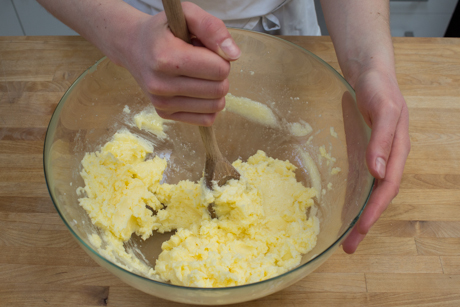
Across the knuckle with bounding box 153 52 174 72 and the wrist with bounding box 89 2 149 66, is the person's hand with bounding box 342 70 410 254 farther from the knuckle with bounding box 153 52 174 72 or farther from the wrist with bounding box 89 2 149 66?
the wrist with bounding box 89 2 149 66

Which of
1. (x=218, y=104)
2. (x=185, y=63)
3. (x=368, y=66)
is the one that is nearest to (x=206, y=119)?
(x=218, y=104)

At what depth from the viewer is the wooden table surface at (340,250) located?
0.91 meters

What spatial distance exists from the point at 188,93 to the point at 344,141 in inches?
18.9

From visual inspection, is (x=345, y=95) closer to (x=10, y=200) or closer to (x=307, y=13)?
(x=307, y=13)

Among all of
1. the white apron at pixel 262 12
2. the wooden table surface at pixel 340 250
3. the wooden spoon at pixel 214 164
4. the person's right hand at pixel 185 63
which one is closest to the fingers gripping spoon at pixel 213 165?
the wooden spoon at pixel 214 164

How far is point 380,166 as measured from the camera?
2.54 feet

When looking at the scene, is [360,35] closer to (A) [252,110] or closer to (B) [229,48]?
(A) [252,110]

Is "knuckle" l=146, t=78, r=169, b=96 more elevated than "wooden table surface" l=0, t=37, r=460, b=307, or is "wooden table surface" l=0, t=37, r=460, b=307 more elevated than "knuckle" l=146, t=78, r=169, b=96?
"knuckle" l=146, t=78, r=169, b=96

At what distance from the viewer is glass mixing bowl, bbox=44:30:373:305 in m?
0.86

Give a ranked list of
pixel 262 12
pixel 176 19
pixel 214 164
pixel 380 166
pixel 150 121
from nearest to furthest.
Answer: pixel 176 19
pixel 380 166
pixel 214 164
pixel 150 121
pixel 262 12

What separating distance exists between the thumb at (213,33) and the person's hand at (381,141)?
367mm

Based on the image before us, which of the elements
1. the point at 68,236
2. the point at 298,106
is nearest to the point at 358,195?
the point at 298,106

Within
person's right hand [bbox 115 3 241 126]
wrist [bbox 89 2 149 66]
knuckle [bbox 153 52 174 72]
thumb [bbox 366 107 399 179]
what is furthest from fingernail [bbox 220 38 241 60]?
thumb [bbox 366 107 399 179]

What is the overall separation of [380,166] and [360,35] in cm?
50
